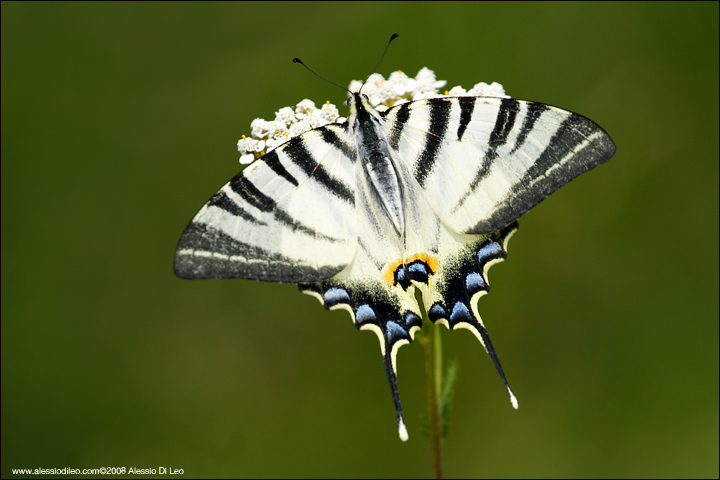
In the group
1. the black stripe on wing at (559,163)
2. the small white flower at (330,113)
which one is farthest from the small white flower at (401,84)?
the black stripe on wing at (559,163)

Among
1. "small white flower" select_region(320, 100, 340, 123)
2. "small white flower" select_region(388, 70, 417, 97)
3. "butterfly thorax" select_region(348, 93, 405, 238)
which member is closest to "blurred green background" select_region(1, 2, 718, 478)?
"small white flower" select_region(388, 70, 417, 97)

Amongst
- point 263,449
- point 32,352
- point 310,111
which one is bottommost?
point 263,449

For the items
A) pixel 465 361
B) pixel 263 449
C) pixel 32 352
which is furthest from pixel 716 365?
pixel 32 352

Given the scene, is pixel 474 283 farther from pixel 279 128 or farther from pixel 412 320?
pixel 279 128

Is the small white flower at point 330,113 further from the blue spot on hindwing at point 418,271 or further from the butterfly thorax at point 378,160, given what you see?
the blue spot on hindwing at point 418,271

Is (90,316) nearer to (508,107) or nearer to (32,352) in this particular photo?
(32,352)

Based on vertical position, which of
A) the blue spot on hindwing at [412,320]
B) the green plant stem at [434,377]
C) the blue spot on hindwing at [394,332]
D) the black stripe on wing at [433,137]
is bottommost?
the green plant stem at [434,377]
